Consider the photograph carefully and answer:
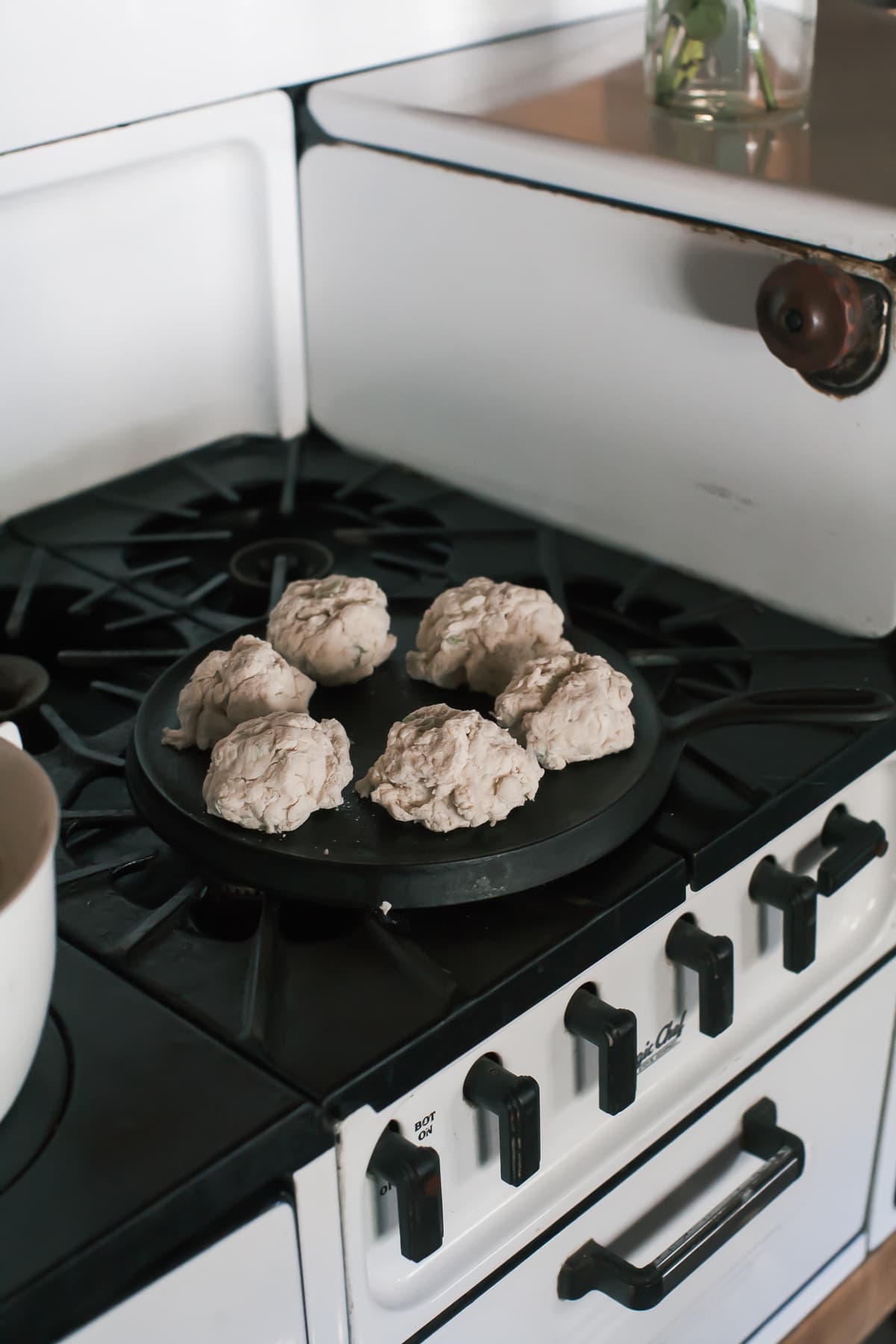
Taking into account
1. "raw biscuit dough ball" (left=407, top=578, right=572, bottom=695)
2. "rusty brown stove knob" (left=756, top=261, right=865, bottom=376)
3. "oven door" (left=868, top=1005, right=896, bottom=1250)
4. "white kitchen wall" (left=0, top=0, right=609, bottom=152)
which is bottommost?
"oven door" (left=868, top=1005, right=896, bottom=1250)

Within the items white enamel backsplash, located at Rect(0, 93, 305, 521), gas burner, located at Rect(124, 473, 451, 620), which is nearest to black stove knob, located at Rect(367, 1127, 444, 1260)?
gas burner, located at Rect(124, 473, 451, 620)

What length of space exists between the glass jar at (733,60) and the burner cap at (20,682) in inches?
23.5

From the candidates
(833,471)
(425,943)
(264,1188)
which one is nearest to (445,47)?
(833,471)

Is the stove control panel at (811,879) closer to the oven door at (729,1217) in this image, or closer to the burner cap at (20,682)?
the oven door at (729,1217)

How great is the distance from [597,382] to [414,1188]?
1.95ft

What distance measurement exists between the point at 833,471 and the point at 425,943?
425mm

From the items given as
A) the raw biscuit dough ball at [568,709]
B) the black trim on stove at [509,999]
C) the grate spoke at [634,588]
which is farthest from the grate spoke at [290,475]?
the black trim on stove at [509,999]

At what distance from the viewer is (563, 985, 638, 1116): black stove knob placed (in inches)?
29.0

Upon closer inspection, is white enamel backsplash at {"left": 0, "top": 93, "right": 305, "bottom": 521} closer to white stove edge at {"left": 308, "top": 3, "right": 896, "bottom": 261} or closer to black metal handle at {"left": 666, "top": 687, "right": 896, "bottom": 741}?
white stove edge at {"left": 308, "top": 3, "right": 896, "bottom": 261}

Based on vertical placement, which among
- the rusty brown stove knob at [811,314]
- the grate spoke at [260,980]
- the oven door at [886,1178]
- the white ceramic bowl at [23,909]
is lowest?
the oven door at [886,1178]

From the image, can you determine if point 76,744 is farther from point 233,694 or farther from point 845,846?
point 845,846

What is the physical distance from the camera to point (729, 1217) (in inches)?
36.3

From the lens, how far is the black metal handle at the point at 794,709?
33.9 inches

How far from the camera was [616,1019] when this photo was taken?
74 cm
